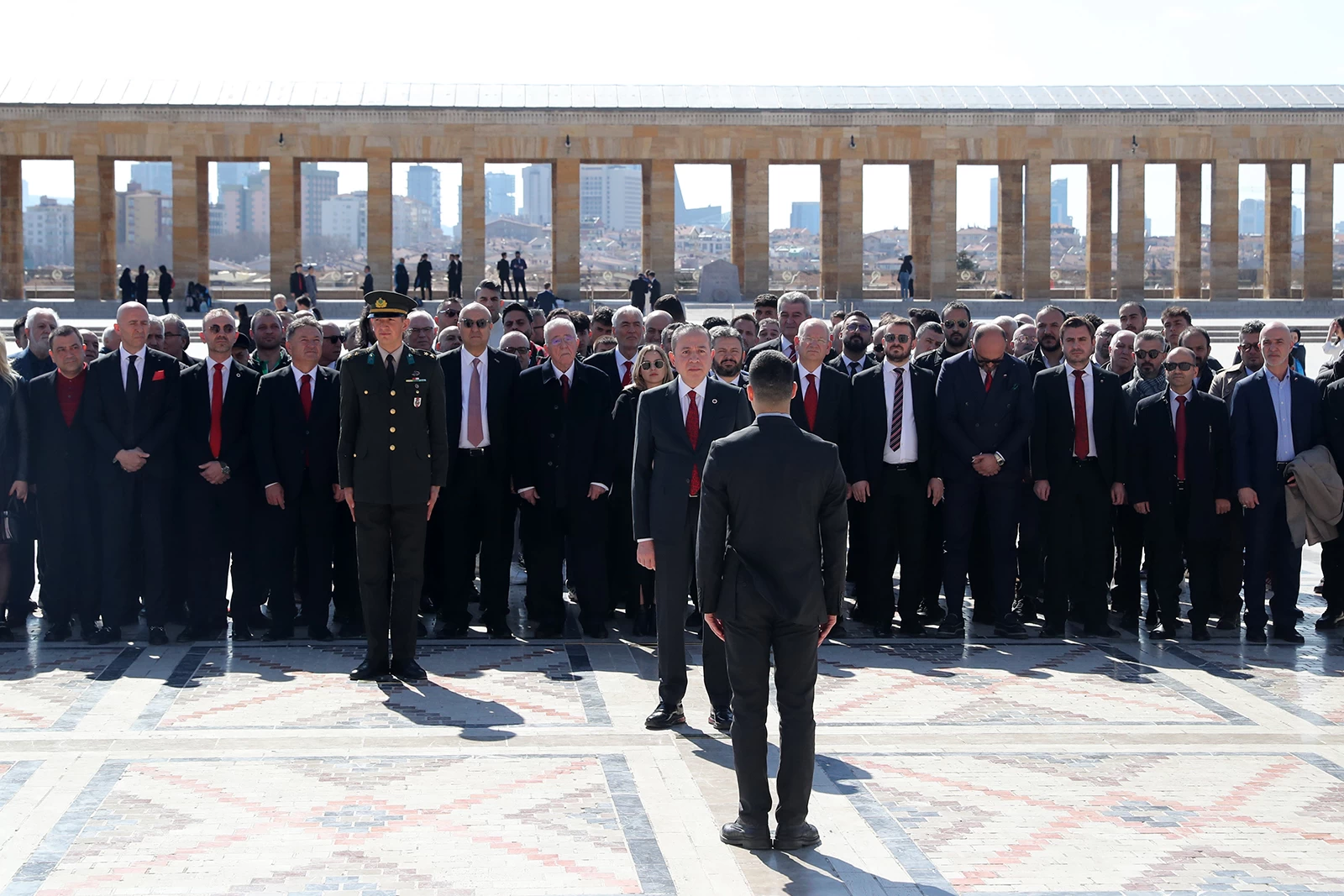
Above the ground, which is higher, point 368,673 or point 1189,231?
point 1189,231

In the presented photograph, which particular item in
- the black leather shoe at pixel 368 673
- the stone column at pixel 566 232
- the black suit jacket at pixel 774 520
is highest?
the stone column at pixel 566 232

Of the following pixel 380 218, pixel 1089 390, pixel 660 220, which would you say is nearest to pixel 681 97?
pixel 660 220

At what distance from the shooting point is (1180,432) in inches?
420

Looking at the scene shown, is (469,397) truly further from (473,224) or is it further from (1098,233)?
(1098,233)

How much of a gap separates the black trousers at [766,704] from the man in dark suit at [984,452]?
4.37 metres

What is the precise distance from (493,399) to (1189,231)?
1423 inches

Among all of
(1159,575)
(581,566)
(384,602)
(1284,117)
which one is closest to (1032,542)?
(1159,575)

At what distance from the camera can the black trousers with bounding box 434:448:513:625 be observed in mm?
10383

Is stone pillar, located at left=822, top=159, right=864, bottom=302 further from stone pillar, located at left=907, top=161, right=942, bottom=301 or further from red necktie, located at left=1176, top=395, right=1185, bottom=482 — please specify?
red necktie, located at left=1176, top=395, right=1185, bottom=482

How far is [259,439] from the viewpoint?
33.3 feet

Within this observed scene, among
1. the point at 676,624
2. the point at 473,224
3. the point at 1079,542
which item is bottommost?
the point at 676,624

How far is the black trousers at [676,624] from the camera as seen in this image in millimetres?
7938

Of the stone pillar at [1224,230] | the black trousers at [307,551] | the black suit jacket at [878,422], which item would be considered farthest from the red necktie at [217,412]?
the stone pillar at [1224,230]

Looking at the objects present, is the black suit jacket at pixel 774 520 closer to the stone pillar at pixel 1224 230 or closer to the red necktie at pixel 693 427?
the red necktie at pixel 693 427
